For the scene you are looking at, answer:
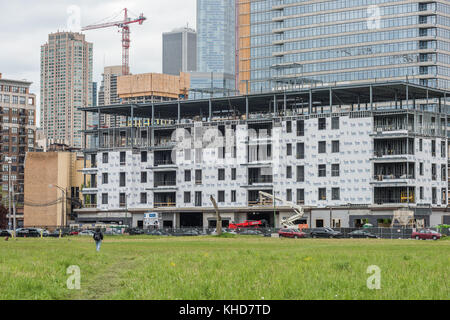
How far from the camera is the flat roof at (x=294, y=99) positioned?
121562 mm

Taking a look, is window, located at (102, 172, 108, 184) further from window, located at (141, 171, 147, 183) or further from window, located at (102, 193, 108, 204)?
window, located at (141, 171, 147, 183)

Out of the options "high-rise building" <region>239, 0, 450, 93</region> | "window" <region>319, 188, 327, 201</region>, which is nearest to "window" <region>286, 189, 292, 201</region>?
"window" <region>319, 188, 327, 201</region>

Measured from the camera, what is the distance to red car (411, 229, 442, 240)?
87625mm

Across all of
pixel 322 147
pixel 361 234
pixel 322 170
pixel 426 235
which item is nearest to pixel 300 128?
pixel 322 147

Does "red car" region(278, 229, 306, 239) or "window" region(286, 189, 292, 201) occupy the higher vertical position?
"window" region(286, 189, 292, 201)

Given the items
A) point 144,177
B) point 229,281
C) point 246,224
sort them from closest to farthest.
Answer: point 229,281 → point 246,224 → point 144,177

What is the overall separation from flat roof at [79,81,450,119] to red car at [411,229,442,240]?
33585 mm

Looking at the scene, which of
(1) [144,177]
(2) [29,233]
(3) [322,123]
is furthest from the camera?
(1) [144,177]

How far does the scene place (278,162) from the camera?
123m

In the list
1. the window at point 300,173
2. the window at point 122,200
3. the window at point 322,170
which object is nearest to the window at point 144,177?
the window at point 122,200

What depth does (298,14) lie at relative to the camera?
609 feet

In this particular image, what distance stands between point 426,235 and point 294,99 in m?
49.7

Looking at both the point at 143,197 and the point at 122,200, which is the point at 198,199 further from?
the point at 122,200
